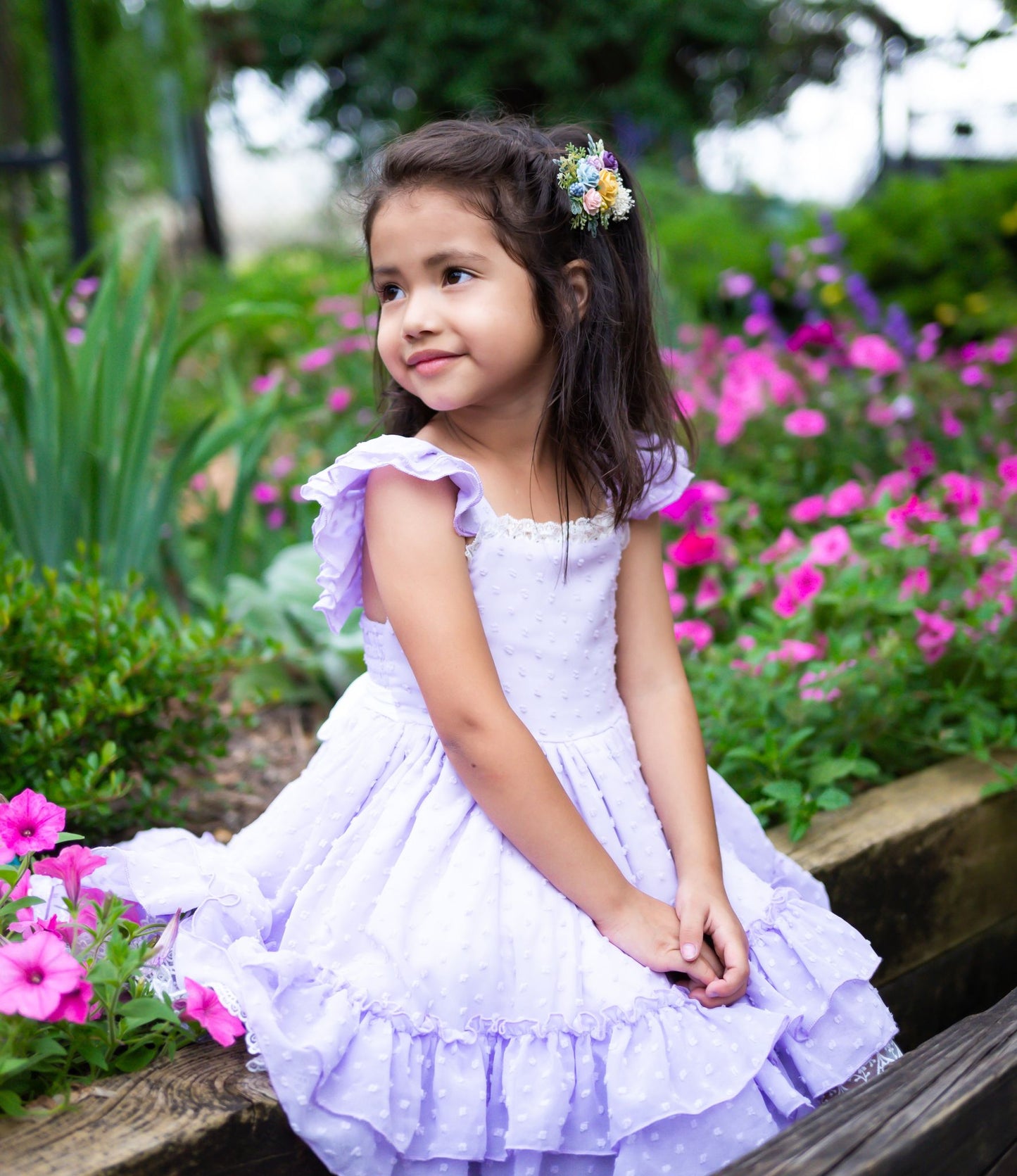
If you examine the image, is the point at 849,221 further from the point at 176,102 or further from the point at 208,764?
the point at 176,102

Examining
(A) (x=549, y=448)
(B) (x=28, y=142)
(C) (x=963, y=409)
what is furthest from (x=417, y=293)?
(B) (x=28, y=142)

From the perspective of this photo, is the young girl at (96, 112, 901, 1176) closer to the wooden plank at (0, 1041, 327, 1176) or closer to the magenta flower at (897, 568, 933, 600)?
the wooden plank at (0, 1041, 327, 1176)

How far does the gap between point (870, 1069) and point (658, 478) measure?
0.76 metres

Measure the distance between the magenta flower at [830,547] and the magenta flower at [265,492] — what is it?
55.8 inches

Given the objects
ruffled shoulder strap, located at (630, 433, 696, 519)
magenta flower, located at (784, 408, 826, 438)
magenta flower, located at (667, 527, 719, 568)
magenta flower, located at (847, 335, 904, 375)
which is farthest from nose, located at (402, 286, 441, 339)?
magenta flower, located at (847, 335, 904, 375)

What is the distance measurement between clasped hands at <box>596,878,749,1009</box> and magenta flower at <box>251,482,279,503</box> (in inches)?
73.9

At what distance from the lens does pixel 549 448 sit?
4.64 feet

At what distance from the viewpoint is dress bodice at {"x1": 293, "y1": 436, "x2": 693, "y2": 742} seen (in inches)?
51.4

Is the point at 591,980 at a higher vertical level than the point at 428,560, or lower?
lower

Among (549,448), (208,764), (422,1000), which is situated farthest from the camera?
(208,764)

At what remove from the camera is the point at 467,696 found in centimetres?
122

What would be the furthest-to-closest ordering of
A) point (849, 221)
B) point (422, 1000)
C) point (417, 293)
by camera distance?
point (849, 221), point (417, 293), point (422, 1000)

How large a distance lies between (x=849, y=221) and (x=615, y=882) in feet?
14.1

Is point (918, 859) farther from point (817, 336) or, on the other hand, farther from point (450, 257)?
point (817, 336)
